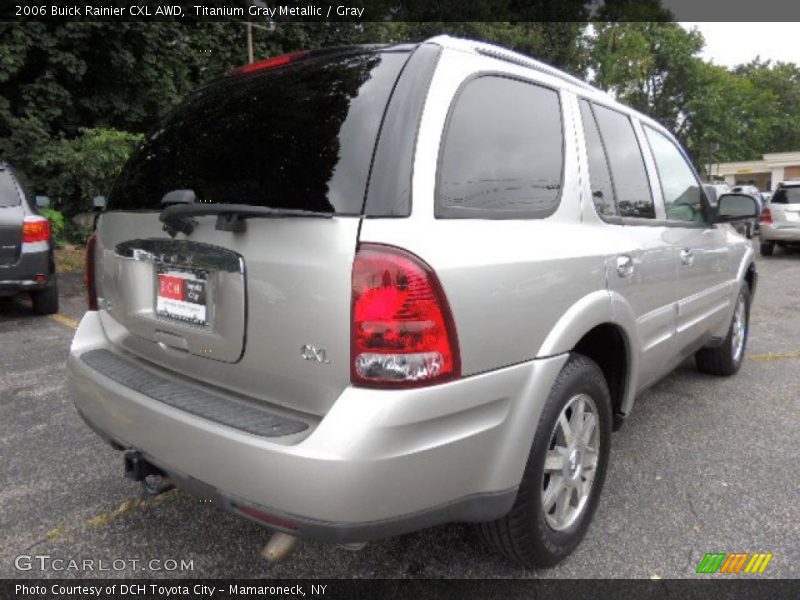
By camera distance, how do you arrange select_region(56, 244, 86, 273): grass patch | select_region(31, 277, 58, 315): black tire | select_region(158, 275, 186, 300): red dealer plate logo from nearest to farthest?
select_region(158, 275, 186, 300): red dealer plate logo < select_region(31, 277, 58, 315): black tire < select_region(56, 244, 86, 273): grass patch

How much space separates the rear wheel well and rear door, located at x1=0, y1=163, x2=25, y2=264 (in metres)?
5.39

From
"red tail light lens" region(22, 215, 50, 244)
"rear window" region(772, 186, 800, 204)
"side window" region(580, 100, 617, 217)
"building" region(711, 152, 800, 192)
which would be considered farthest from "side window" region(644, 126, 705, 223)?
"building" region(711, 152, 800, 192)

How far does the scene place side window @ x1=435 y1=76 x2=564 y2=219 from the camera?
1.81 metres

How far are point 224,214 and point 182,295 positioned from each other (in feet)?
1.16

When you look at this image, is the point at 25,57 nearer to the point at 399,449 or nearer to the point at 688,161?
the point at 688,161

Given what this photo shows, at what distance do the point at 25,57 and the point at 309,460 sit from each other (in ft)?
37.1

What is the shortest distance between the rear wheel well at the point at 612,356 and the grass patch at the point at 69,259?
28.3 feet

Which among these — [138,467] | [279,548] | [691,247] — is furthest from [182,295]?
[691,247]

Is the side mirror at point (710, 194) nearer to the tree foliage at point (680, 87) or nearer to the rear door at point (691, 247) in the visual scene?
the rear door at point (691, 247)

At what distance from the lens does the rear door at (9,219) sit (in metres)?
5.55

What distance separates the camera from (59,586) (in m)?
2.09

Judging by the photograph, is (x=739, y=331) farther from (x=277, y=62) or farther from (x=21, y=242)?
(x=21, y=242)

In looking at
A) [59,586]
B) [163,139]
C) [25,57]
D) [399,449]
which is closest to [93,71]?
[25,57]

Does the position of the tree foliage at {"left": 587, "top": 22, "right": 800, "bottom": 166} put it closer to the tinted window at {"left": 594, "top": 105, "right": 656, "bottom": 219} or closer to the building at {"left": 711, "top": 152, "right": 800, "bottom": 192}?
the building at {"left": 711, "top": 152, "right": 800, "bottom": 192}
